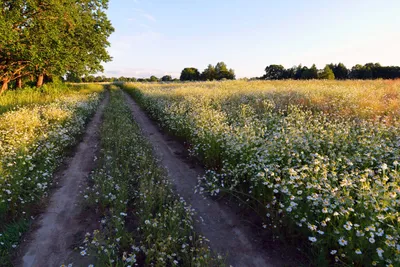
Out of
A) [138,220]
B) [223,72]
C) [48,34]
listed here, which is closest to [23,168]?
[138,220]

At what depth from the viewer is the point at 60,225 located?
171 inches

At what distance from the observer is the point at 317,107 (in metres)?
9.70

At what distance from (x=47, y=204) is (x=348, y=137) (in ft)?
23.1

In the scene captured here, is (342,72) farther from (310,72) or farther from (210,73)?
(210,73)

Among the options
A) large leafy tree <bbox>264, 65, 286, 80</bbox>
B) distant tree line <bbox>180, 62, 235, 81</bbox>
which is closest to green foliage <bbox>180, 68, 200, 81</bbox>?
distant tree line <bbox>180, 62, 235, 81</bbox>

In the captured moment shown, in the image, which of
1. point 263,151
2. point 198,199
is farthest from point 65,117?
point 263,151

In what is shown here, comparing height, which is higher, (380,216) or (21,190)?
(380,216)

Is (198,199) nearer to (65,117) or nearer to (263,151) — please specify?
(263,151)

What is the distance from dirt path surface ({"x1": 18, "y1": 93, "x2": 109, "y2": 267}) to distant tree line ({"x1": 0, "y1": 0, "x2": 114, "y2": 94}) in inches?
531

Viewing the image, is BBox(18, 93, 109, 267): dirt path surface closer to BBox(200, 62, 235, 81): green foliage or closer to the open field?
the open field

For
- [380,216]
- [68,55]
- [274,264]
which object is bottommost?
[274,264]

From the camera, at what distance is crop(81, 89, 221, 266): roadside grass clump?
11.0ft

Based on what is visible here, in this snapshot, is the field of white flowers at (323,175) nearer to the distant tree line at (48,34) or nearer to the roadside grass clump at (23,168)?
the roadside grass clump at (23,168)

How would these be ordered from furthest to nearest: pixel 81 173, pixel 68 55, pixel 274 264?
pixel 68 55, pixel 81 173, pixel 274 264
